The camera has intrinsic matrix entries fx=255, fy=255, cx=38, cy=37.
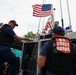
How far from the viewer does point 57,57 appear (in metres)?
4.48

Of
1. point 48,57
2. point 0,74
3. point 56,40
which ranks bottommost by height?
point 0,74

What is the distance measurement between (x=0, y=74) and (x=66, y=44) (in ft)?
9.57

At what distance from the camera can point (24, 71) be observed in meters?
6.04

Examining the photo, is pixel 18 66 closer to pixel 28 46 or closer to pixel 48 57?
pixel 28 46

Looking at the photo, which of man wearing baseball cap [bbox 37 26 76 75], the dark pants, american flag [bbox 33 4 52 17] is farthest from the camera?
american flag [bbox 33 4 52 17]

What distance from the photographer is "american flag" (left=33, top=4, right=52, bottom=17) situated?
31.6 ft

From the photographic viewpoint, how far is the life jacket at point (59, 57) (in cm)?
447

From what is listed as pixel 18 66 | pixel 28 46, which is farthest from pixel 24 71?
pixel 28 46

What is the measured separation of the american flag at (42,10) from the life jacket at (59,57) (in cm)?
493

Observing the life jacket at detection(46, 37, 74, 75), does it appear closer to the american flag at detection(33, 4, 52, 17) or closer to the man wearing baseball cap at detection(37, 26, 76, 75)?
the man wearing baseball cap at detection(37, 26, 76, 75)

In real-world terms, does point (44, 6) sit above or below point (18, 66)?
above

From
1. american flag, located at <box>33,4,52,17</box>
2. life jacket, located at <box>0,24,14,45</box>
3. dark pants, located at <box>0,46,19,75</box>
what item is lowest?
dark pants, located at <box>0,46,19,75</box>

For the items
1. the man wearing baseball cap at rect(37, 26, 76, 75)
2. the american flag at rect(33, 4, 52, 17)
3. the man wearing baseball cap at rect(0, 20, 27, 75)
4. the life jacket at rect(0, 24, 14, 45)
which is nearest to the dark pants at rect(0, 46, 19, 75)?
the man wearing baseball cap at rect(0, 20, 27, 75)

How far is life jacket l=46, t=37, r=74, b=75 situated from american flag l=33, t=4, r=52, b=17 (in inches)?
194
